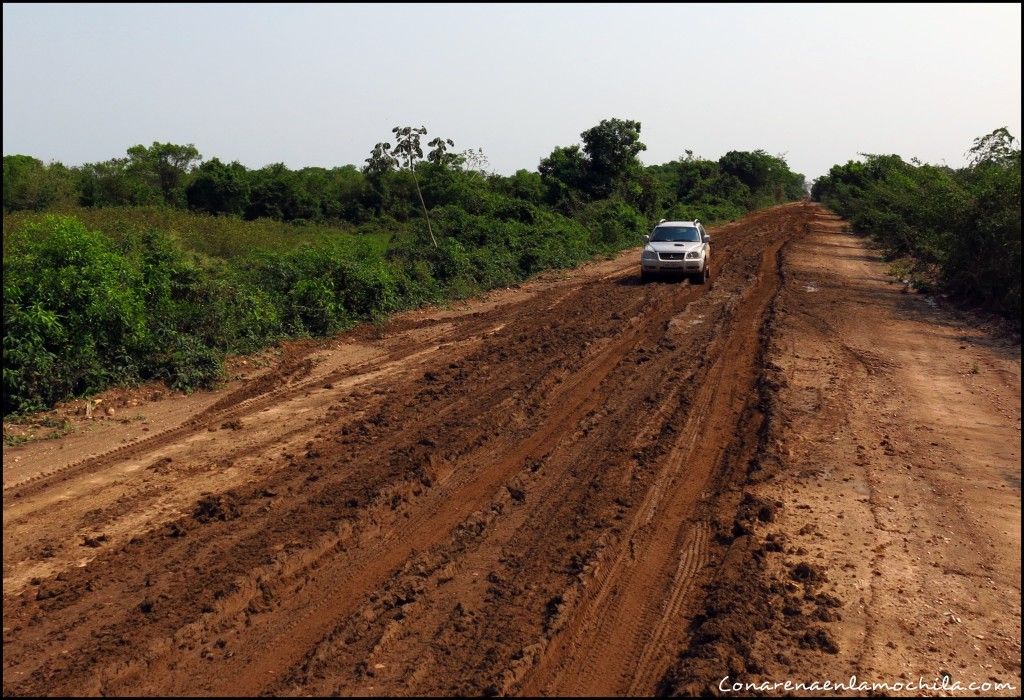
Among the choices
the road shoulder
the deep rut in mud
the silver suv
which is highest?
the silver suv

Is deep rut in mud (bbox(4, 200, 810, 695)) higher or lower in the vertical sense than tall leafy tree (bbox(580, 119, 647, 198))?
lower

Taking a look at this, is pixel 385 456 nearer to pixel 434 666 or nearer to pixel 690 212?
pixel 434 666

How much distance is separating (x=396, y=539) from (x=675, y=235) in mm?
17765

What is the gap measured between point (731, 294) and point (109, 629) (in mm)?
17943

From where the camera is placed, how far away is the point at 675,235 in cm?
2316

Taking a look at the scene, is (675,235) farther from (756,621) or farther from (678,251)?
(756,621)

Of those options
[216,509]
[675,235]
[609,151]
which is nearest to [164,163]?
[609,151]

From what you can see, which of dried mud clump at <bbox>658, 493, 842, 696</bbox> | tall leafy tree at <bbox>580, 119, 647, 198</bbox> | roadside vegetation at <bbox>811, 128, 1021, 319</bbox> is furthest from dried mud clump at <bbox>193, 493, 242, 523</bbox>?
tall leafy tree at <bbox>580, 119, 647, 198</bbox>

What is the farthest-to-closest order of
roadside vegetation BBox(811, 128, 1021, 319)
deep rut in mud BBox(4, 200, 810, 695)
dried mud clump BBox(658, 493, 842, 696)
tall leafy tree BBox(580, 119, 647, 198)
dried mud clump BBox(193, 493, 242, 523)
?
tall leafy tree BBox(580, 119, 647, 198)
roadside vegetation BBox(811, 128, 1021, 319)
dried mud clump BBox(193, 493, 242, 523)
deep rut in mud BBox(4, 200, 810, 695)
dried mud clump BBox(658, 493, 842, 696)

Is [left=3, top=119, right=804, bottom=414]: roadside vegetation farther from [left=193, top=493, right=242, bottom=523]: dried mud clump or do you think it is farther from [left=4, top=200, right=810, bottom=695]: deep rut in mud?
[left=193, top=493, right=242, bottom=523]: dried mud clump

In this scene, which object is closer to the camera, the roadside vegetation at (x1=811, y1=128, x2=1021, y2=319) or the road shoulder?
the road shoulder

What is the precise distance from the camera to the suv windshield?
75.3 feet

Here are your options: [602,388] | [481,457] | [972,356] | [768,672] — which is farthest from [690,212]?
[768,672]

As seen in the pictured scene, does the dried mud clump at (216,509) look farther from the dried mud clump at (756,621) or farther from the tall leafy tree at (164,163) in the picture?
the tall leafy tree at (164,163)
